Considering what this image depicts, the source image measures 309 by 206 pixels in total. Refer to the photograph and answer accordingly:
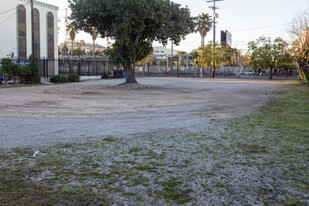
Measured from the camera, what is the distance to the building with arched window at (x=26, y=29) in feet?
143

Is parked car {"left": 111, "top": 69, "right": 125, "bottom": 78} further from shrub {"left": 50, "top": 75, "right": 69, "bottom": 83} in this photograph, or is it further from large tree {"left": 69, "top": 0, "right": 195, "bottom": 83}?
large tree {"left": 69, "top": 0, "right": 195, "bottom": 83}

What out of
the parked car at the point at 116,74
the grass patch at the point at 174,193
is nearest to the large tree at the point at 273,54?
the parked car at the point at 116,74

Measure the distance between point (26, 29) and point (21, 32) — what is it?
87 centimetres

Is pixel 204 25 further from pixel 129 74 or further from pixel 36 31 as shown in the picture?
pixel 129 74

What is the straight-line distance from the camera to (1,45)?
42.9 m

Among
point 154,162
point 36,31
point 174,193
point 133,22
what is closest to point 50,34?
point 36,31

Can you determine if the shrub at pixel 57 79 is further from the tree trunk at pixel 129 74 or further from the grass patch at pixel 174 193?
the grass patch at pixel 174 193

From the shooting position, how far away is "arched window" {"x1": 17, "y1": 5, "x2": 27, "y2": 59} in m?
45.1

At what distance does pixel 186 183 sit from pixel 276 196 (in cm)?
115

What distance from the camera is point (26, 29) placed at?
45.9 metres

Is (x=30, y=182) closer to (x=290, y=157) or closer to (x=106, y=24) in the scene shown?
(x=290, y=157)

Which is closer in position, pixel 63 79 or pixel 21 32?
pixel 63 79

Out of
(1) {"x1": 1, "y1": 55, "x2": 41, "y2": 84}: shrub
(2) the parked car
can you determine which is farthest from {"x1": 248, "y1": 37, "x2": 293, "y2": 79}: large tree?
(1) {"x1": 1, "y1": 55, "x2": 41, "y2": 84}: shrub

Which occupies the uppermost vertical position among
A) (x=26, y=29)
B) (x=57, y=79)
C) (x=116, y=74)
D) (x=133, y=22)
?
(x=26, y=29)
